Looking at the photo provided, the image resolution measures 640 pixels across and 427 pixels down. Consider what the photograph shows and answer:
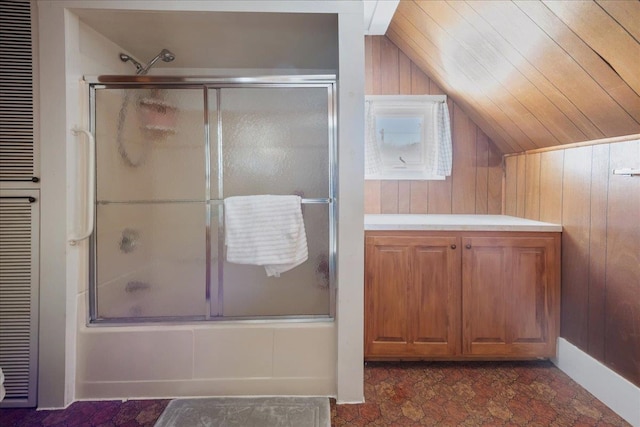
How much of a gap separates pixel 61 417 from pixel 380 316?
1.66 metres

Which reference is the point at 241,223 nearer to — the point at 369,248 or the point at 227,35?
the point at 369,248

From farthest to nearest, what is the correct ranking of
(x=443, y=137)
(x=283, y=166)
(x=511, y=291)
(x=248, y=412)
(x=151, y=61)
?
(x=443, y=137) → (x=151, y=61) → (x=511, y=291) → (x=283, y=166) → (x=248, y=412)

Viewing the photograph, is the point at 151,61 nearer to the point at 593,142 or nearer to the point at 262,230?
the point at 262,230

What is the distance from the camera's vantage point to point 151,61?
2.02 meters

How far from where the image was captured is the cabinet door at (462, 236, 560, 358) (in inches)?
73.9

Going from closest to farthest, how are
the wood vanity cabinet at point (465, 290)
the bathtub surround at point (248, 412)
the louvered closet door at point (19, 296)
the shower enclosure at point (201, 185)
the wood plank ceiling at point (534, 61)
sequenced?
the wood plank ceiling at point (534, 61)
the bathtub surround at point (248, 412)
the louvered closet door at point (19, 296)
the shower enclosure at point (201, 185)
the wood vanity cabinet at point (465, 290)

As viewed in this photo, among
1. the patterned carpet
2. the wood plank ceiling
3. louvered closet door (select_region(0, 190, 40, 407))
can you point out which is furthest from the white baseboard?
louvered closet door (select_region(0, 190, 40, 407))

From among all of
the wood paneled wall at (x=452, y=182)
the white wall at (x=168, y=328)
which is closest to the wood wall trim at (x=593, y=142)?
the wood paneled wall at (x=452, y=182)

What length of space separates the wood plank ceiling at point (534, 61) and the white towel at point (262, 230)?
133 centimetres

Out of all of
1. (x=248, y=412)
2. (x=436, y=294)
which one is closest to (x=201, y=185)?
(x=248, y=412)

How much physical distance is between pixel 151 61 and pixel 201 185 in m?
0.95

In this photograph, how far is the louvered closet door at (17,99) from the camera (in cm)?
155

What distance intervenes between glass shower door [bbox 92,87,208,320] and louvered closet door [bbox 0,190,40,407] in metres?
0.26

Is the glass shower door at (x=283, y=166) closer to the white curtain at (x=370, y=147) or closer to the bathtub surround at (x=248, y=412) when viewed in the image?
the bathtub surround at (x=248, y=412)
